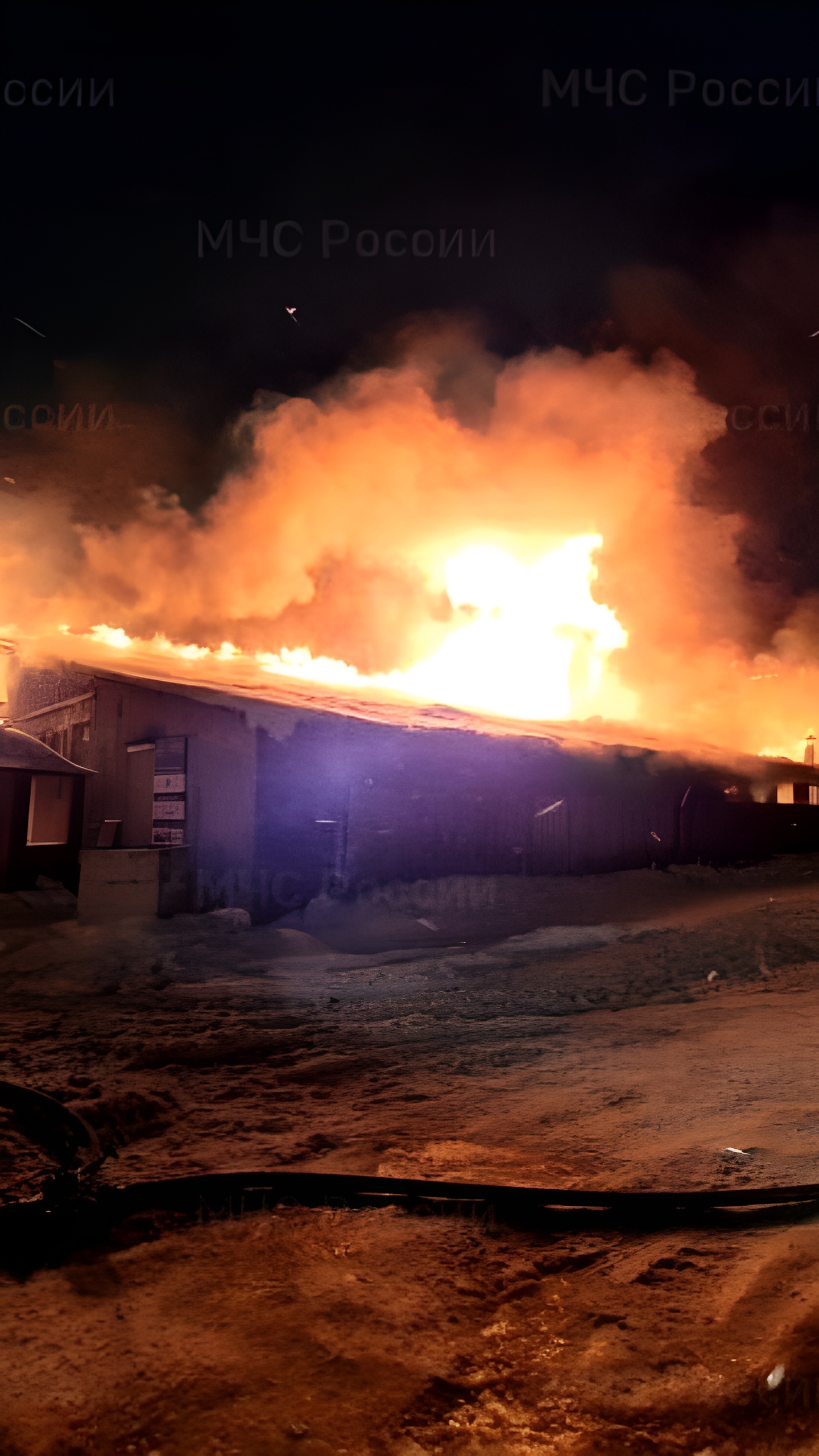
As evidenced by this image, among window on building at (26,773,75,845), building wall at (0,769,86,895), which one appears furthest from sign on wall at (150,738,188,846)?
window on building at (26,773,75,845)

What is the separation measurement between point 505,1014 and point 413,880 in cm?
762

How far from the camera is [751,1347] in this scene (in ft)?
8.55

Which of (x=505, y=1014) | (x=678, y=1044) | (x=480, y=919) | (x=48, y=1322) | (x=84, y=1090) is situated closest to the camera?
(x=48, y=1322)

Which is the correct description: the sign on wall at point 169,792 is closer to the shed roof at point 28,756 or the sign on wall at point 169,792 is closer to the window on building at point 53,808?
the shed roof at point 28,756

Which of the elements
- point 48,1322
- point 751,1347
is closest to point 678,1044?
point 751,1347

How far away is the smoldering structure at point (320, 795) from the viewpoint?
14133 millimetres

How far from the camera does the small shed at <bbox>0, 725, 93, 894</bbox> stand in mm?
15781

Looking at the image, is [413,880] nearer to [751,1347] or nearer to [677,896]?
[677,896]

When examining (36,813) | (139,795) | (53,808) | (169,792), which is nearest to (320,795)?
(169,792)

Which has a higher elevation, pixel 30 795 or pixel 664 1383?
pixel 30 795

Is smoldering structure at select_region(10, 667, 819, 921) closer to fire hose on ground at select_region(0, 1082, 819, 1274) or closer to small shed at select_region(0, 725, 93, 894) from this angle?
small shed at select_region(0, 725, 93, 894)

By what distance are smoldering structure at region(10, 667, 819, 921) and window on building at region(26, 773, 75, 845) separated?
47cm

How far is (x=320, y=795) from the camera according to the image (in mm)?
14641

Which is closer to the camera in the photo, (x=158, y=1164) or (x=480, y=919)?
(x=158, y=1164)
